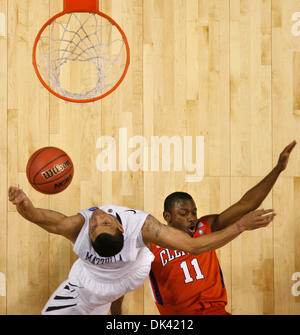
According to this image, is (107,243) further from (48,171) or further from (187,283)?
(187,283)

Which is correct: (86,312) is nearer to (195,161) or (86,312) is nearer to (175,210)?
(175,210)

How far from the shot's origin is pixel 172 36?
12.7 ft

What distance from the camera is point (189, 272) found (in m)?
3.29

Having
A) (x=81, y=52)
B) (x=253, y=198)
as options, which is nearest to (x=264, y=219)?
(x=253, y=198)

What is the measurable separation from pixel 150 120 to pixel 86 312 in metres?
1.74

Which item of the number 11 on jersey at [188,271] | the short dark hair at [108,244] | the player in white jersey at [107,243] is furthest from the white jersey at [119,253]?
the number 11 on jersey at [188,271]

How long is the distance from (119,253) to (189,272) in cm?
Result: 70

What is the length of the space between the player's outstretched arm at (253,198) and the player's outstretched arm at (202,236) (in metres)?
0.28

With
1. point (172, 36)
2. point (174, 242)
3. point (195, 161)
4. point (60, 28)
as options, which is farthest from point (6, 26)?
point (174, 242)

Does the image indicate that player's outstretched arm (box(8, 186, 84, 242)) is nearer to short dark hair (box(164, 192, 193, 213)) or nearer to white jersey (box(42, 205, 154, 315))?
white jersey (box(42, 205, 154, 315))

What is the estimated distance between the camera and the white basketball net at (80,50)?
3.76 m

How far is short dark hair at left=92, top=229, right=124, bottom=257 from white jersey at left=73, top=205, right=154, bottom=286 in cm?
10

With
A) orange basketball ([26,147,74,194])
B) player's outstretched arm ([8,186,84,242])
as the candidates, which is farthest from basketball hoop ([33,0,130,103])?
player's outstretched arm ([8,186,84,242])
